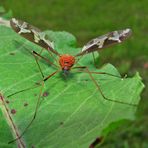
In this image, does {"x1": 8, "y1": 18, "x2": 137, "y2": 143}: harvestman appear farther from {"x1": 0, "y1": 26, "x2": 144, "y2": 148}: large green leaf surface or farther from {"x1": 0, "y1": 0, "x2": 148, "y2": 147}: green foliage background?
{"x1": 0, "y1": 0, "x2": 148, "y2": 147}: green foliage background

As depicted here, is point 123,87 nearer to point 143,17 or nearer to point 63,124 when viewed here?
point 63,124

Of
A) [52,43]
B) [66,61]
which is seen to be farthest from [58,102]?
[52,43]

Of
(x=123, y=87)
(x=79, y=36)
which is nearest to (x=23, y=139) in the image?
(x=123, y=87)

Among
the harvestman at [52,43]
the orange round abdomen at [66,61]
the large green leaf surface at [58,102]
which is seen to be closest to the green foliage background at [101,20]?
the harvestman at [52,43]

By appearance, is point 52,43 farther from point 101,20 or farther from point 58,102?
point 101,20

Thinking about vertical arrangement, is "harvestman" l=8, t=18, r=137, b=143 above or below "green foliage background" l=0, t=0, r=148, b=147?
above

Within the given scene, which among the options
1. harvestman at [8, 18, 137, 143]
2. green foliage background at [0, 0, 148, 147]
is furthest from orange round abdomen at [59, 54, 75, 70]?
green foliage background at [0, 0, 148, 147]
